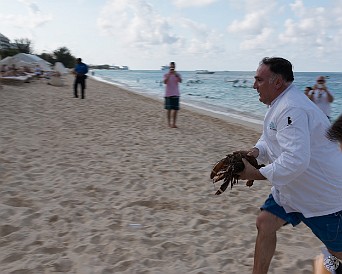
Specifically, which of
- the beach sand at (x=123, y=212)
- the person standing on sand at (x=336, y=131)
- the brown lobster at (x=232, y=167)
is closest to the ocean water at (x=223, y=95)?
the beach sand at (x=123, y=212)

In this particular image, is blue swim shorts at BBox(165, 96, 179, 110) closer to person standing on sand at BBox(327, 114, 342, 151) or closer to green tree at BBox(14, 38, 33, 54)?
person standing on sand at BBox(327, 114, 342, 151)

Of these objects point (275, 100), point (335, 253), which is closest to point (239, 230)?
point (335, 253)

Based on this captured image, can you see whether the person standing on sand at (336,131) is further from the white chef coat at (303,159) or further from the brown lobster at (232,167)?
the brown lobster at (232,167)

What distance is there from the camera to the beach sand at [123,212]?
3.29m

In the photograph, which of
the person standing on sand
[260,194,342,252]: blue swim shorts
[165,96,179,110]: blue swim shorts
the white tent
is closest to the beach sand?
[260,194,342,252]: blue swim shorts

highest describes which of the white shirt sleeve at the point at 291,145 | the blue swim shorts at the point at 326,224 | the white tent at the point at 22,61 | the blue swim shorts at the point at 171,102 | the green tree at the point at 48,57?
the green tree at the point at 48,57

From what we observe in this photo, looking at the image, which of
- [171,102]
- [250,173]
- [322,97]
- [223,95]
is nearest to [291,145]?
[250,173]

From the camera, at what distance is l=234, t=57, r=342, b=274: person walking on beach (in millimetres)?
2148

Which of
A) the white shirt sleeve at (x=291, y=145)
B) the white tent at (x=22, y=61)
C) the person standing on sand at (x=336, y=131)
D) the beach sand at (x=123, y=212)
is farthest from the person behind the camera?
the white tent at (x=22, y=61)

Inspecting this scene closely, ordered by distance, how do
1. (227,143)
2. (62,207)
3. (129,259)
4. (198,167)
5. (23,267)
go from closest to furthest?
1. (23,267)
2. (129,259)
3. (62,207)
4. (198,167)
5. (227,143)

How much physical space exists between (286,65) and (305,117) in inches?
15.9

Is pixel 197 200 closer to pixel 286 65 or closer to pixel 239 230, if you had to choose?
pixel 239 230

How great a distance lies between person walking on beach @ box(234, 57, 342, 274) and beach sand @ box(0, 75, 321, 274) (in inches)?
38.4

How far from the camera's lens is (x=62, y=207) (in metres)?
4.37
